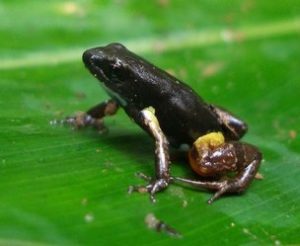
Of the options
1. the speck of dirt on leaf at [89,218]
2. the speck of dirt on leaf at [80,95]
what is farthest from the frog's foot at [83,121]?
the speck of dirt on leaf at [89,218]

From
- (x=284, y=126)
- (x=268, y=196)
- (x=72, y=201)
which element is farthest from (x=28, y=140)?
(x=284, y=126)

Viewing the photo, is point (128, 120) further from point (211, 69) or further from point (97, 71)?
point (211, 69)

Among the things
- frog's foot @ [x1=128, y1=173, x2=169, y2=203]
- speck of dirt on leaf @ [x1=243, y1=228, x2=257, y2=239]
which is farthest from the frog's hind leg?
speck of dirt on leaf @ [x1=243, y1=228, x2=257, y2=239]

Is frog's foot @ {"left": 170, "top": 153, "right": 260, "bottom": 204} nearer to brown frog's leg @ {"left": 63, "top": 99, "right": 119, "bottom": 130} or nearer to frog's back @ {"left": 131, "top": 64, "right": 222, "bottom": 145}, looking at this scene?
frog's back @ {"left": 131, "top": 64, "right": 222, "bottom": 145}

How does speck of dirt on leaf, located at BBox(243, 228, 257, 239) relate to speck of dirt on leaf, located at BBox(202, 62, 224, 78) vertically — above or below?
above

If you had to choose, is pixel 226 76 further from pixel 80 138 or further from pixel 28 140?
pixel 28 140

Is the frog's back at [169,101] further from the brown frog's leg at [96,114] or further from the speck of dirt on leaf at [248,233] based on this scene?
the speck of dirt on leaf at [248,233]
